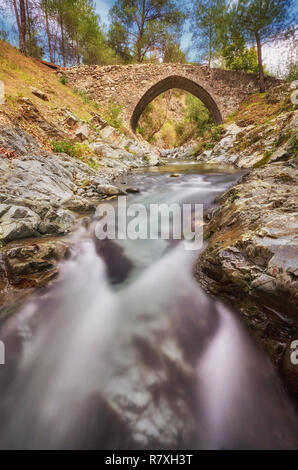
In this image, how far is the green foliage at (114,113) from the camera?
13055 mm

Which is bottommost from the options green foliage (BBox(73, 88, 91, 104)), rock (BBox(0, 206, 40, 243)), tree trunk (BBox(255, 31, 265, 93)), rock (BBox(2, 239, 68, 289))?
rock (BBox(2, 239, 68, 289))

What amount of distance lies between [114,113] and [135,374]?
606 inches

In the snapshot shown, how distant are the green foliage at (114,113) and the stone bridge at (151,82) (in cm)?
29

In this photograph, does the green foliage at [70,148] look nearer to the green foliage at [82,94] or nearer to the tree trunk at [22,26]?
the green foliage at [82,94]

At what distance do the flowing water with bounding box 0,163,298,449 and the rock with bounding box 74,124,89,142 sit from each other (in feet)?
25.7

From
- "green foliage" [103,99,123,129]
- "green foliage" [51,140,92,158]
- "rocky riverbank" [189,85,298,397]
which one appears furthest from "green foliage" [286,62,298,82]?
"rocky riverbank" [189,85,298,397]

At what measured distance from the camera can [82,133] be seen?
8789 mm

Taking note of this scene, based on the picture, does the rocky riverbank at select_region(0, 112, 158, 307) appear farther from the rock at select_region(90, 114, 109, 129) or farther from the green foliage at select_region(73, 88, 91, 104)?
the green foliage at select_region(73, 88, 91, 104)

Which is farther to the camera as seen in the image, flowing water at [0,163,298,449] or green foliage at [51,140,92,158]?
green foliage at [51,140,92,158]

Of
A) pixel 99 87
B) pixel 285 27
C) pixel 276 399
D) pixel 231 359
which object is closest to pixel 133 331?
pixel 231 359

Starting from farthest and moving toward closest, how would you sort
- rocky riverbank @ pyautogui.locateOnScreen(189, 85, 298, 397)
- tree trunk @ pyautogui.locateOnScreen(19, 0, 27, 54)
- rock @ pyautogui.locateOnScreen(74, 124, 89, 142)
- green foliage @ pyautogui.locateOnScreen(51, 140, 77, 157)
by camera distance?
tree trunk @ pyautogui.locateOnScreen(19, 0, 27, 54), rock @ pyautogui.locateOnScreen(74, 124, 89, 142), green foliage @ pyautogui.locateOnScreen(51, 140, 77, 157), rocky riverbank @ pyautogui.locateOnScreen(189, 85, 298, 397)

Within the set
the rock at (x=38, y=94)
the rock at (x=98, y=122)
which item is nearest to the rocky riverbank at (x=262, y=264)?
the rock at (x=98, y=122)

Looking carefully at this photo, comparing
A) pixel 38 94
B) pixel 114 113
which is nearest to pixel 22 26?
pixel 114 113

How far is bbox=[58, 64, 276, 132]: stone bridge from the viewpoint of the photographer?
1374 cm
